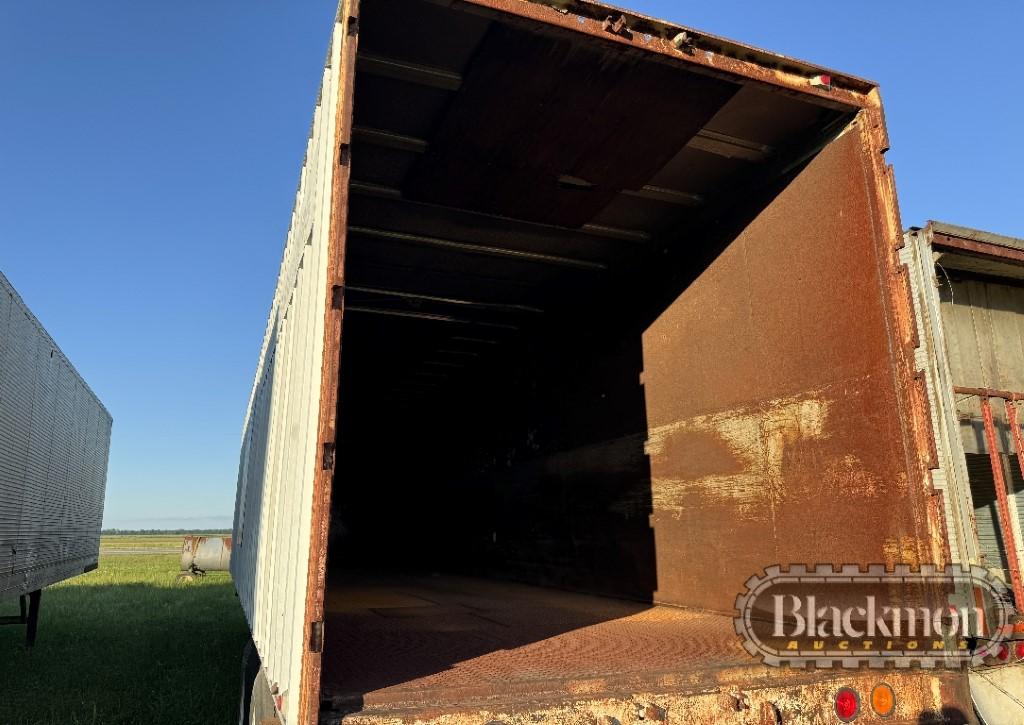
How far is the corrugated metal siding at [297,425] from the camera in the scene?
8.71ft

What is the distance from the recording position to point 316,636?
2412 millimetres

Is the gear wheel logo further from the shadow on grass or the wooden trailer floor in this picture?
the shadow on grass

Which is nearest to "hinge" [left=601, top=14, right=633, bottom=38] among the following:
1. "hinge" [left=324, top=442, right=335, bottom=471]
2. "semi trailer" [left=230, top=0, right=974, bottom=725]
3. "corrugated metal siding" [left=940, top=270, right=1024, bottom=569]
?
"semi trailer" [left=230, top=0, right=974, bottom=725]

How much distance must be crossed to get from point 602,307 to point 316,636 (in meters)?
4.71

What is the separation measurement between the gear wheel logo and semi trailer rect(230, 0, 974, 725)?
0.09m

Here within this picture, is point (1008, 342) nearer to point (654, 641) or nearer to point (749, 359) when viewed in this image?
point (749, 359)

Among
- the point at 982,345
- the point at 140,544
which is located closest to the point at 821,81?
the point at 982,345

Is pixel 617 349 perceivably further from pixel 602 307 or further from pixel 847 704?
pixel 847 704

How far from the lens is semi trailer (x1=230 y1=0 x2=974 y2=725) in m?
2.85

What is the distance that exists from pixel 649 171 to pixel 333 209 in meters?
2.81

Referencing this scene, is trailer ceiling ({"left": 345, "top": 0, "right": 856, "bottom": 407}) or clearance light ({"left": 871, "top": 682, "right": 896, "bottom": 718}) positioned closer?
clearance light ({"left": 871, "top": 682, "right": 896, "bottom": 718})

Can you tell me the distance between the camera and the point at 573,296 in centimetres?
708

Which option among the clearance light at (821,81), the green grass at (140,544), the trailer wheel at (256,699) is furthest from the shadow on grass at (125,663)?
the green grass at (140,544)

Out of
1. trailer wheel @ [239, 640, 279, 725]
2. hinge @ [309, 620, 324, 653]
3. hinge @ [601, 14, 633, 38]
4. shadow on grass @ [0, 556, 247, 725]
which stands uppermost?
hinge @ [601, 14, 633, 38]
